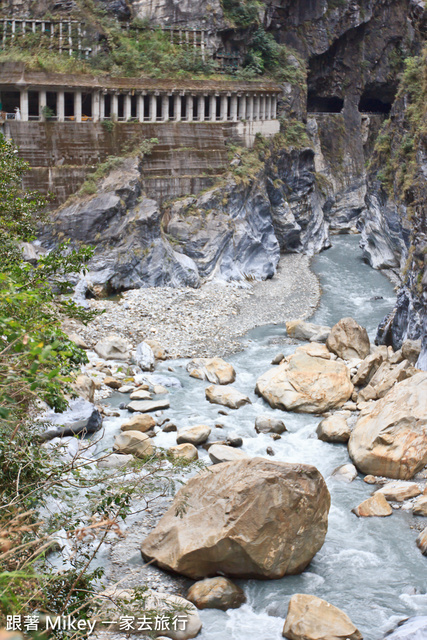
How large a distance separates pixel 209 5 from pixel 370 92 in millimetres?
22125

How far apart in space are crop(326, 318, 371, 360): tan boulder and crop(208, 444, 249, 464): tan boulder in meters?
9.49

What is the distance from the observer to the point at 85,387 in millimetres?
21359

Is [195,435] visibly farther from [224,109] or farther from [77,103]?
[224,109]

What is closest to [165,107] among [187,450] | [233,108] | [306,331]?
[233,108]

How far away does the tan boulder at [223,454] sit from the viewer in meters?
17.4

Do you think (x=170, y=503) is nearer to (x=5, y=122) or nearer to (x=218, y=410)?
(x=218, y=410)

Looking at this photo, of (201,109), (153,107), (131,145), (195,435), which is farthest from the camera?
(201,109)

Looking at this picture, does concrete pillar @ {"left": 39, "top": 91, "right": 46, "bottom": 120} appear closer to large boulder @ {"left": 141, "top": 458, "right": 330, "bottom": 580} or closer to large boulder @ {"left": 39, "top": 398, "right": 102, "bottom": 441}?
large boulder @ {"left": 39, "top": 398, "right": 102, "bottom": 441}

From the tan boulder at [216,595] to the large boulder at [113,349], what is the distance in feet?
47.6

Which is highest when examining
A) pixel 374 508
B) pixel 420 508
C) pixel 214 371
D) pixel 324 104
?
pixel 324 104

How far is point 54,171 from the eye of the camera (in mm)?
35406

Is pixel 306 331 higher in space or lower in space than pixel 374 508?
lower

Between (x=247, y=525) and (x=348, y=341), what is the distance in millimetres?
14645

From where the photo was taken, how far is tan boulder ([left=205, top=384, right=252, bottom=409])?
2180 cm
